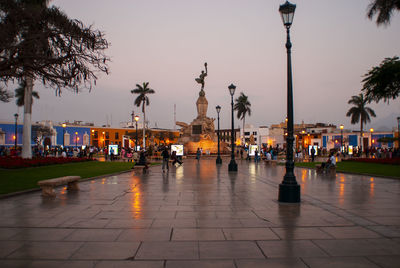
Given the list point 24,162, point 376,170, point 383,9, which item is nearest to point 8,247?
point 24,162

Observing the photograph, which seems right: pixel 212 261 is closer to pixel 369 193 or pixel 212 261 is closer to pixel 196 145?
pixel 369 193

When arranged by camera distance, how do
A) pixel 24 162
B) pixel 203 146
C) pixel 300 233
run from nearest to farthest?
1. pixel 300 233
2. pixel 24 162
3. pixel 203 146

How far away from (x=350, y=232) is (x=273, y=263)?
7.16 feet

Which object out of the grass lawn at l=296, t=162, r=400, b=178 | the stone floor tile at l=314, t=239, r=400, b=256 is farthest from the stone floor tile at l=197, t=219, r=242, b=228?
the grass lawn at l=296, t=162, r=400, b=178

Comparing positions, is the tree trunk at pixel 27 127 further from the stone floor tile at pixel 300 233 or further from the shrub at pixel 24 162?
the stone floor tile at pixel 300 233

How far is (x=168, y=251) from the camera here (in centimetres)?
462

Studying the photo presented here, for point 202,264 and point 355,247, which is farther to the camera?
point 355,247

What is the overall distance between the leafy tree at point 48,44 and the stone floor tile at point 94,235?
820 centimetres

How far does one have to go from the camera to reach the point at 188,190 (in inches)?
446

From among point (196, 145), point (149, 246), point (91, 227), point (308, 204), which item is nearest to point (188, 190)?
point (308, 204)

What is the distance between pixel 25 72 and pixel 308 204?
10786 millimetres

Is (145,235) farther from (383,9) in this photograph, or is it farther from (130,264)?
(383,9)

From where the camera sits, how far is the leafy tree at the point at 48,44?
1186 cm

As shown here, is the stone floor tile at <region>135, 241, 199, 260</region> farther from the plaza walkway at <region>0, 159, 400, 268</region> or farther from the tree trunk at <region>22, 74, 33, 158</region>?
the tree trunk at <region>22, 74, 33, 158</region>
